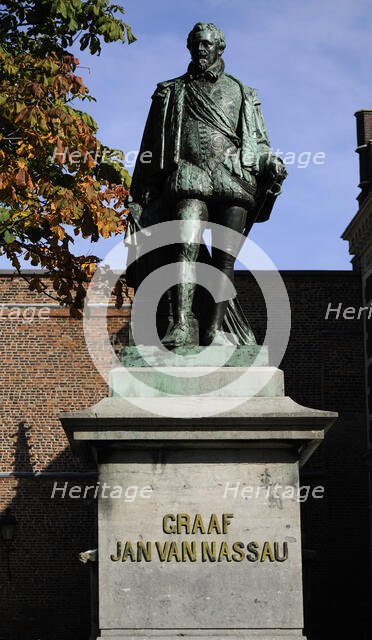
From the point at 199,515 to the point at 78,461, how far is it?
722 inches

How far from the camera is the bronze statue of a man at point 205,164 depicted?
800 cm

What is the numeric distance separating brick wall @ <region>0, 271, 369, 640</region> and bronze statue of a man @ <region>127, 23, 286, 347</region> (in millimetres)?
17385

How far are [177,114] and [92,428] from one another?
2370 mm

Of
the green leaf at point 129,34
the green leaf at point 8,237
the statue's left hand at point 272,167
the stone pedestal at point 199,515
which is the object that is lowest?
the stone pedestal at point 199,515

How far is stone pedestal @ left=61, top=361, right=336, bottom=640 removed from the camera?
22.9 ft

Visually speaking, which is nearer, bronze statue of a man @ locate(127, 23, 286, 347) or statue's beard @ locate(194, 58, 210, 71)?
bronze statue of a man @ locate(127, 23, 286, 347)

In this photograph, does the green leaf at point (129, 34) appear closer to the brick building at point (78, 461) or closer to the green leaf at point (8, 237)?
the green leaf at point (8, 237)

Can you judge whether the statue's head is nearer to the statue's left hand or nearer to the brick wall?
the statue's left hand

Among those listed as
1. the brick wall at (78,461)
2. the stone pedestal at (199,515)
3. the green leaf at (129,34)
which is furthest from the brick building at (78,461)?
the stone pedestal at (199,515)

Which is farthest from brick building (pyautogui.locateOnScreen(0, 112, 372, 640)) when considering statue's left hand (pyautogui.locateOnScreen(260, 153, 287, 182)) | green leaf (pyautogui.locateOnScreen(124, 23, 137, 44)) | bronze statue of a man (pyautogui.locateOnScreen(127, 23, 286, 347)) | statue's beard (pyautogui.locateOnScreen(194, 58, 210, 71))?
statue's beard (pyautogui.locateOnScreen(194, 58, 210, 71))

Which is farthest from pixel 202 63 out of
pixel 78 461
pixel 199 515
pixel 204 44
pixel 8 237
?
pixel 78 461

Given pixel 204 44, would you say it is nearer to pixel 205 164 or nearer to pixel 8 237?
pixel 205 164

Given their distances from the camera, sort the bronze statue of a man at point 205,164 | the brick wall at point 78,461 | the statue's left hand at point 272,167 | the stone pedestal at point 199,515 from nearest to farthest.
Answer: the stone pedestal at point 199,515 → the bronze statue of a man at point 205,164 → the statue's left hand at point 272,167 → the brick wall at point 78,461

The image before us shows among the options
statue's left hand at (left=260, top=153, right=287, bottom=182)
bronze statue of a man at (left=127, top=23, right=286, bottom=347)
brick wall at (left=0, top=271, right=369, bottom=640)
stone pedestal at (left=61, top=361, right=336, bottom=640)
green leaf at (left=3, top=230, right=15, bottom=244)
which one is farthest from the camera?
brick wall at (left=0, top=271, right=369, bottom=640)
